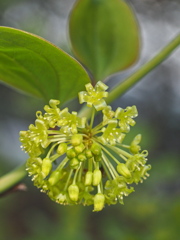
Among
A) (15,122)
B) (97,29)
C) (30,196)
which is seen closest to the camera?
(97,29)

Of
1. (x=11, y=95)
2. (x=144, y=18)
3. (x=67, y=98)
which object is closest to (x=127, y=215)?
(x=11, y=95)

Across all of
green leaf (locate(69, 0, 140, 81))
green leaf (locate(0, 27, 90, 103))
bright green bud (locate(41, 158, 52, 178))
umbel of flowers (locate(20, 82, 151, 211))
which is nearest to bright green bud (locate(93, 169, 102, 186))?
umbel of flowers (locate(20, 82, 151, 211))

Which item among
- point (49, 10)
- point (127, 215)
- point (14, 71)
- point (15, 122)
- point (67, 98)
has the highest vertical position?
point (49, 10)

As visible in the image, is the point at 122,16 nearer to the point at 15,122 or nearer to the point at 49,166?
the point at 49,166

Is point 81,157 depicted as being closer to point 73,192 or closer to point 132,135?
point 73,192

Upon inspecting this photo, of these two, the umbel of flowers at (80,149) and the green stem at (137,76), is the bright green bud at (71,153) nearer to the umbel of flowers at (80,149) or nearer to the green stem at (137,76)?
the umbel of flowers at (80,149)

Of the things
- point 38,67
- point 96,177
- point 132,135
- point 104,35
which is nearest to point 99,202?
point 96,177

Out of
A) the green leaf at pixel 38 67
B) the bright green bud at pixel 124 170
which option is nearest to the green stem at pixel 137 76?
the green leaf at pixel 38 67
